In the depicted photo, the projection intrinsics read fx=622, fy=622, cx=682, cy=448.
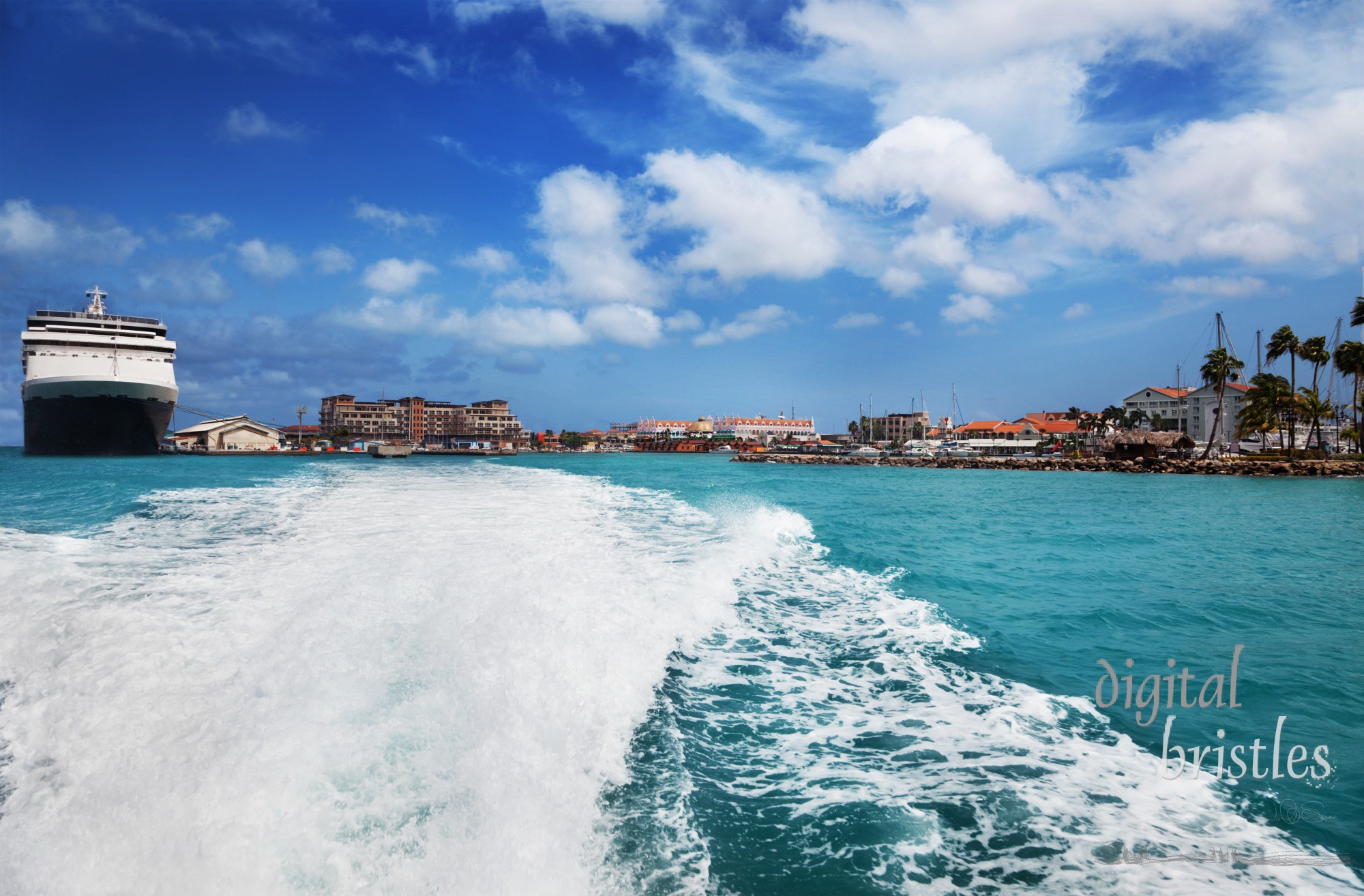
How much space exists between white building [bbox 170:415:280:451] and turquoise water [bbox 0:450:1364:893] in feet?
314

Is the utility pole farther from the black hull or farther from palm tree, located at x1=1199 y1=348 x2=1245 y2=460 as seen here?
the black hull

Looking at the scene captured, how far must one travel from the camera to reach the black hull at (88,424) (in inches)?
1831

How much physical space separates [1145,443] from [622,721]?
61.7m

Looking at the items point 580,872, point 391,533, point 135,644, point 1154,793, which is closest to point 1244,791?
point 1154,793

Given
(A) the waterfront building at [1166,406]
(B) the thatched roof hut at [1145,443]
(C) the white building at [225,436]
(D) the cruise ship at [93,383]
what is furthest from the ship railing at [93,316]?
(A) the waterfront building at [1166,406]

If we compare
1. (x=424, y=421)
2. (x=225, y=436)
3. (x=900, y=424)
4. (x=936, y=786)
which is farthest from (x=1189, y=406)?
(x=424, y=421)

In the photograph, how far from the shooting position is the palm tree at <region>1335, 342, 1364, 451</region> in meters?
46.3

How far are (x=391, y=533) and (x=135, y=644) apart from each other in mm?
5453

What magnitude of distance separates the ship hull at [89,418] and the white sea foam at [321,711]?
51.7m

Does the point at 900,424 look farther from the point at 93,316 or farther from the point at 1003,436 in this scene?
the point at 93,316

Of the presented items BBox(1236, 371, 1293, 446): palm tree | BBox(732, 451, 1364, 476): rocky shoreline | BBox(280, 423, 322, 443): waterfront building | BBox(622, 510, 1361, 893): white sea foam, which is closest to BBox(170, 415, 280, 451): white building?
BBox(280, 423, 322, 443): waterfront building

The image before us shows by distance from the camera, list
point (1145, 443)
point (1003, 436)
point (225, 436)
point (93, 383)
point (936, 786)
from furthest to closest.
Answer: point (1003, 436)
point (225, 436)
point (1145, 443)
point (93, 383)
point (936, 786)

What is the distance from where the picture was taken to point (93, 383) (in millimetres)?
46188

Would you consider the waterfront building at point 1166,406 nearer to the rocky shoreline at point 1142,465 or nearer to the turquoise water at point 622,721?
the rocky shoreline at point 1142,465
